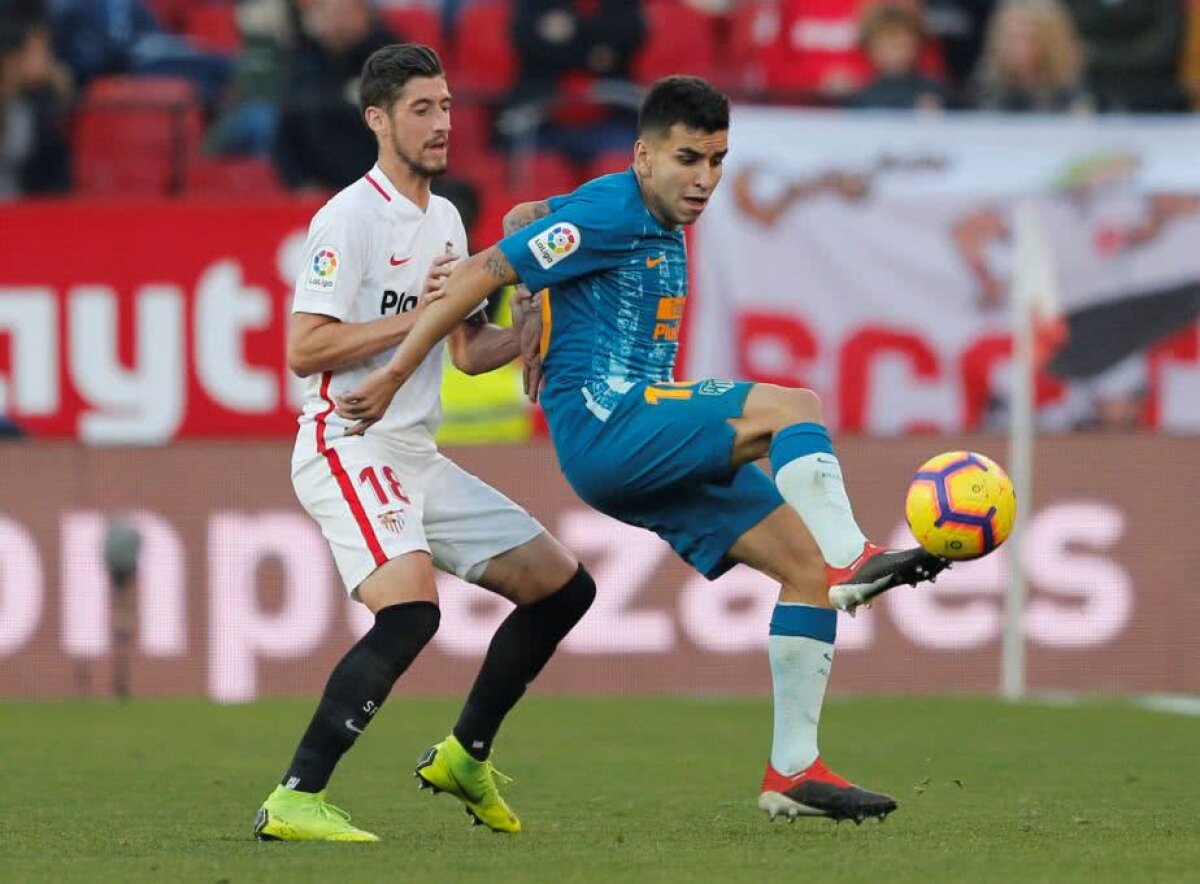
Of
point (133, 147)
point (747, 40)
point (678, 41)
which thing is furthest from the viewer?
point (747, 40)

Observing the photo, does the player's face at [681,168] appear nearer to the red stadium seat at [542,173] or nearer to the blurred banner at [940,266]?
the blurred banner at [940,266]

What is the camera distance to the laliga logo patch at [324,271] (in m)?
7.30

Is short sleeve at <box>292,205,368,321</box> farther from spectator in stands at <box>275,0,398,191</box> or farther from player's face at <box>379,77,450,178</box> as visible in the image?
spectator in stands at <box>275,0,398,191</box>

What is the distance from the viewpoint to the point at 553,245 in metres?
7.02

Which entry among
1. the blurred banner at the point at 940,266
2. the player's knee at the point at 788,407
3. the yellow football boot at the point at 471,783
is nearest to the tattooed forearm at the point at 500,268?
the player's knee at the point at 788,407

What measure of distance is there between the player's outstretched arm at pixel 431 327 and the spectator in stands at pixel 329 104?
731cm

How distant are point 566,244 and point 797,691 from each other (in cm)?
147

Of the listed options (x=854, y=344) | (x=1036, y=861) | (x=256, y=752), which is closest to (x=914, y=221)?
(x=854, y=344)

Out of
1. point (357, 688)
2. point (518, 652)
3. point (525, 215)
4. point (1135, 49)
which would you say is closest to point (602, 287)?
point (525, 215)

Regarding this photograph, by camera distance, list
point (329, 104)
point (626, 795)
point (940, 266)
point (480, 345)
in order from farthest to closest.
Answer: point (329, 104) < point (940, 266) < point (626, 795) < point (480, 345)

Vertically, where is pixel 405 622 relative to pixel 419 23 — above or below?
below

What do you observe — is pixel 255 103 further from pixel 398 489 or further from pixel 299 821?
pixel 299 821

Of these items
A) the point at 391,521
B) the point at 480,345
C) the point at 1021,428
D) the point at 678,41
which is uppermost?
the point at 678,41

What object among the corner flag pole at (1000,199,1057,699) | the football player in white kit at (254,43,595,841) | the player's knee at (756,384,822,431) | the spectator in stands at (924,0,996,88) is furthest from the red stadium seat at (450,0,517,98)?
the player's knee at (756,384,822,431)
